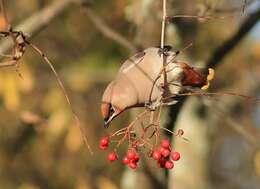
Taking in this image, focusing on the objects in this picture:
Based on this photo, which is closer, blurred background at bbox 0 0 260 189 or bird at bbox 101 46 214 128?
bird at bbox 101 46 214 128

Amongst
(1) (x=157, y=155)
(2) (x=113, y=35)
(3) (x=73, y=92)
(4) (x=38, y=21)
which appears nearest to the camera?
(1) (x=157, y=155)

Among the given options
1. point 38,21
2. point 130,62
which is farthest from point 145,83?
point 38,21

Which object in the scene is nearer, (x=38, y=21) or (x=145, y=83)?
(x=145, y=83)

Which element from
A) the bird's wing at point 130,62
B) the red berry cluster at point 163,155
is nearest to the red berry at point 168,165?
the red berry cluster at point 163,155

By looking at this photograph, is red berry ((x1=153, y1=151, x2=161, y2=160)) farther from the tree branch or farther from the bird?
the tree branch

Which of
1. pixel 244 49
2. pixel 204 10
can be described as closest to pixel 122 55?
pixel 244 49

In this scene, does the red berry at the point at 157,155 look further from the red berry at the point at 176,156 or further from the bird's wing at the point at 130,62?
the bird's wing at the point at 130,62

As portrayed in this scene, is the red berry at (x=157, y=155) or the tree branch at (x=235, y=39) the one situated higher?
the red berry at (x=157, y=155)

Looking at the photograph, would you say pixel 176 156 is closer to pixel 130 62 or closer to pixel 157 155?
pixel 157 155

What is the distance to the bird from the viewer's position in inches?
114

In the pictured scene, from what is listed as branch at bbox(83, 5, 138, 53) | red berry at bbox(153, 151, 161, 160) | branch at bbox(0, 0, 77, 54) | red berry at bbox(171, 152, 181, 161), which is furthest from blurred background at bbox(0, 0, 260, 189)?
red berry at bbox(153, 151, 161, 160)

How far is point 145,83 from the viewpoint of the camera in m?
2.95

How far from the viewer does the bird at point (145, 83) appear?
2.91 meters

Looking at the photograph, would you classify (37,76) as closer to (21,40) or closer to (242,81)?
(242,81)
